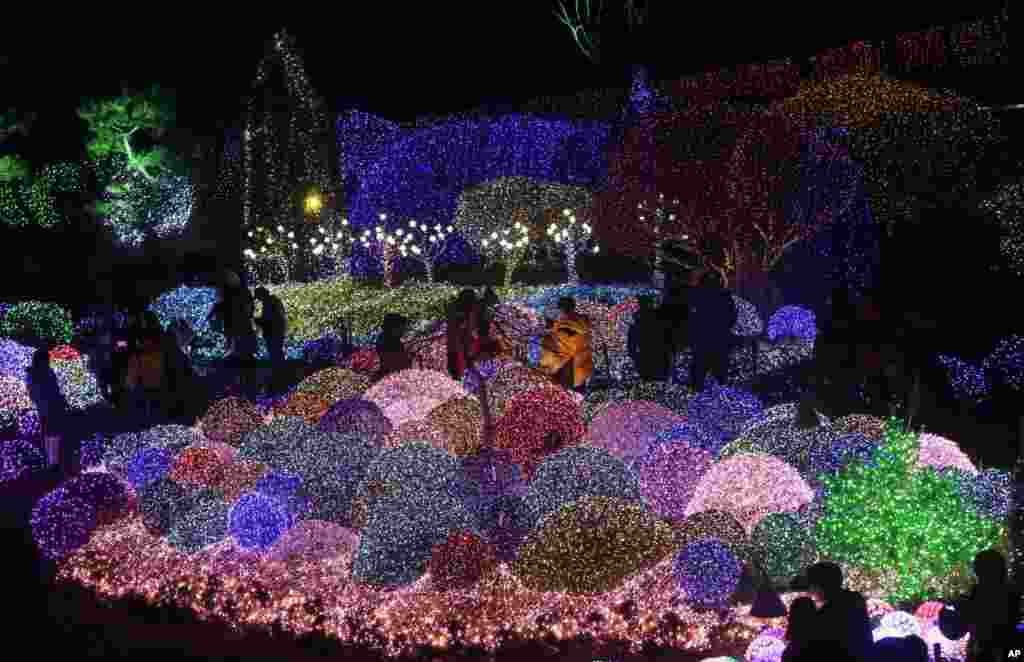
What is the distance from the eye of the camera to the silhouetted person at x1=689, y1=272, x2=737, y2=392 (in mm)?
9609

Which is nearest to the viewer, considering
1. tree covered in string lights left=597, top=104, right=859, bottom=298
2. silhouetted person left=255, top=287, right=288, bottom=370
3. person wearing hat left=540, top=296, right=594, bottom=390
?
person wearing hat left=540, top=296, right=594, bottom=390

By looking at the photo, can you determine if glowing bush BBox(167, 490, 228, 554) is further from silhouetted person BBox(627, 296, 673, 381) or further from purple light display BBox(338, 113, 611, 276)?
purple light display BBox(338, 113, 611, 276)

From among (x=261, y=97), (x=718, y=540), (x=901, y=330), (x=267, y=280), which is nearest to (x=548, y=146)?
(x=261, y=97)

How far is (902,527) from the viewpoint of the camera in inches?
211

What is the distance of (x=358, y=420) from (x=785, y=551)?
3483 mm

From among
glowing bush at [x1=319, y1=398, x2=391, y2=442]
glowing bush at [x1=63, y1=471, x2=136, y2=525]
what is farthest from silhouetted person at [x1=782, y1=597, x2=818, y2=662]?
glowing bush at [x1=63, y1=471, x2=136, y2=525]

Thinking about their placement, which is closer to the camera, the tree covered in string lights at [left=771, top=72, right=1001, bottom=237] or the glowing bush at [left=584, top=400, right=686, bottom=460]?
the glowing bush at [left=584, top=400, right=686, bottom=460]

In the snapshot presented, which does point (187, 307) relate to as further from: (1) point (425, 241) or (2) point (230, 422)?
(2) point (230, 422)

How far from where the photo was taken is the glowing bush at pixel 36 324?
1561 centimetres

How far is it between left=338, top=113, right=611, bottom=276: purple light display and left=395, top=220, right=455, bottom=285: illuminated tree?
0.75ft

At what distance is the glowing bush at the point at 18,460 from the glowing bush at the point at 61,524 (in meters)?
2.18

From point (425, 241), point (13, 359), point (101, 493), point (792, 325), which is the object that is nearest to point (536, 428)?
point (101, 493)

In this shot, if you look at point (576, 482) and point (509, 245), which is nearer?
point (576, 482)

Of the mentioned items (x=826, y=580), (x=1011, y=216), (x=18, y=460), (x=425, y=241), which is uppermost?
(x=1011, y=216)
